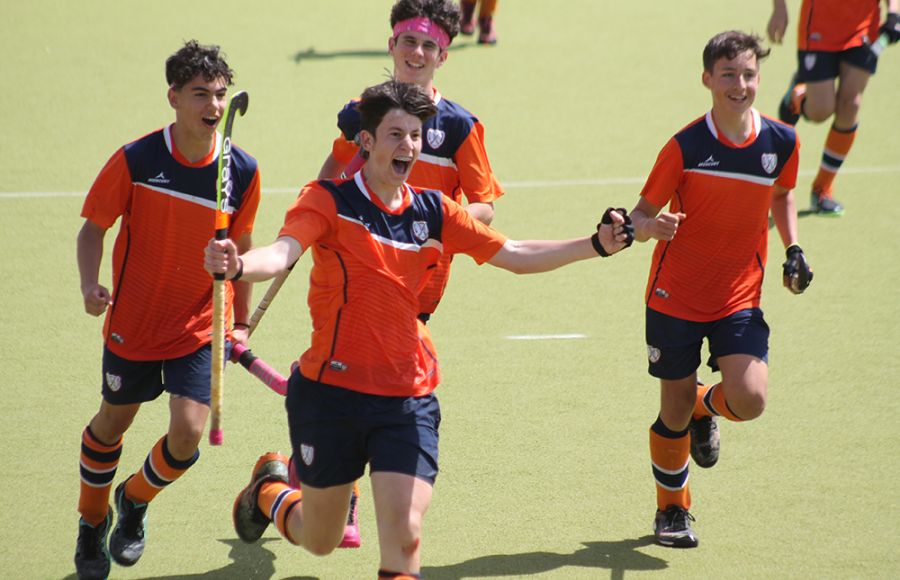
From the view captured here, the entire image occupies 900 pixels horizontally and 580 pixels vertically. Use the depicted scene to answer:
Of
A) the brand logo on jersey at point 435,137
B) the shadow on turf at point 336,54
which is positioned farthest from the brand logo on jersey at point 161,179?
the shadow on turf at point 336,54

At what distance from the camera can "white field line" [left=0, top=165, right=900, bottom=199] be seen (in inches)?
384

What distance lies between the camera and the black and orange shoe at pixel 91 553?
5.08 meters

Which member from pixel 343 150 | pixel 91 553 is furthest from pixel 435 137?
pixel 91 553

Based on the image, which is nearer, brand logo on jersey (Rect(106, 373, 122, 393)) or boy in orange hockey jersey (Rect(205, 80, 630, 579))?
boy in orange hockey jersey (Rect(205, 80, 630, 579))

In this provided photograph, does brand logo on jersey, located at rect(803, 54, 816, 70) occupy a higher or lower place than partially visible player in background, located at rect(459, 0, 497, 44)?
lower

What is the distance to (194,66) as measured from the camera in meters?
5.09

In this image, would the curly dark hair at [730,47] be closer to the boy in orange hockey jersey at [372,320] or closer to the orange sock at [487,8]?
A: the boy in orange hockey jersey at [372,320]

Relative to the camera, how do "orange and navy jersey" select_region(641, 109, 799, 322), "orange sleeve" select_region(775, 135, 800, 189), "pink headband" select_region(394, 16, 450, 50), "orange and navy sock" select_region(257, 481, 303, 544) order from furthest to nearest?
"pink headband" select_region(394, 16, 450, 50) < "orange sleeve" select_region(775, 135, 800, 189) < "orange and navy jersey" select_region(641, 109, 799, 322) < "orange and navy sock" select_region(257, 481, 303, 544)

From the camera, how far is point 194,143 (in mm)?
5129

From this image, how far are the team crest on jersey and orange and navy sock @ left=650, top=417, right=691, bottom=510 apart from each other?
1.61 m

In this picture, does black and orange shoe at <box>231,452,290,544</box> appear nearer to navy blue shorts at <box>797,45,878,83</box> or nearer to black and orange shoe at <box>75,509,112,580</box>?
black and orange shoe at <box>75,509,112,580</box>

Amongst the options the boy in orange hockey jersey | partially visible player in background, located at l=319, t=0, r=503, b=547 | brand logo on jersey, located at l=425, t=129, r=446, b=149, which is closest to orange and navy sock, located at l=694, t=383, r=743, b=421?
partially visible player in background, located at l=319, t=0, r=503, b=547

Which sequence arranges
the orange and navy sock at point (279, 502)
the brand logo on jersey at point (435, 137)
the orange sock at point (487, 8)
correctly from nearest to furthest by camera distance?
the orange and navy sock at point (279, 502) → the brand logo on jersey at point (435, 137) → the orange sock at point (487, 8)

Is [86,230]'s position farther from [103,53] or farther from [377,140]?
[103,53]
